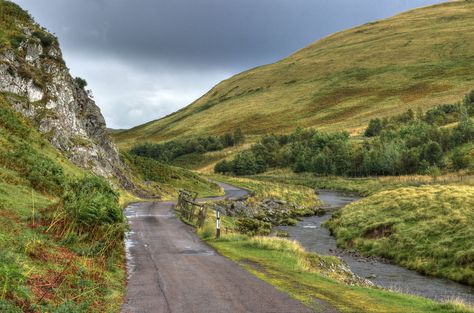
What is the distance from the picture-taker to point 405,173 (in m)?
96.8

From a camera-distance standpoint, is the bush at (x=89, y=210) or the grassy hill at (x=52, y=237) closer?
the grassy hill at (x=52, y=237)

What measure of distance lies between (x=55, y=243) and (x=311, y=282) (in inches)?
346

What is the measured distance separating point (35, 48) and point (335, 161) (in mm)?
80959

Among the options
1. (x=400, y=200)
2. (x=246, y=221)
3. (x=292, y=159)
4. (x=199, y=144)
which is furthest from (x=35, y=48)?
(x=199, y=144)

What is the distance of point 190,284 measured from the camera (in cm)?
1345

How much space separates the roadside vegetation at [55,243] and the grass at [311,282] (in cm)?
511

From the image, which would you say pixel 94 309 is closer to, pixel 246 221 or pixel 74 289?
pixel 74 289

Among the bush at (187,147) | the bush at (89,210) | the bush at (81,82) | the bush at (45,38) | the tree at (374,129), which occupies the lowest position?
the bush at (89,210)

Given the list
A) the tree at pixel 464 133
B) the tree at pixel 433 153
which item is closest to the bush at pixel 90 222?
the tree at pixel 433 153

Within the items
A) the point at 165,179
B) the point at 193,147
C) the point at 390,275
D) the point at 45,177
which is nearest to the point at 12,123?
the point at 45,177

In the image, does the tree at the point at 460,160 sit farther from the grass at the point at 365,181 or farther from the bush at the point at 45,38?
the bush at the point at 45,38

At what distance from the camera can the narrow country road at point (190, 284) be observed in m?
11.2

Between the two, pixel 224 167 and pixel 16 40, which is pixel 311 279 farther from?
pixel 224 167

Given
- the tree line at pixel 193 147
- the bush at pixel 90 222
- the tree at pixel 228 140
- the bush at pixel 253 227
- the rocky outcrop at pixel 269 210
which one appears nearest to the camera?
the bush at pixel 90 222
